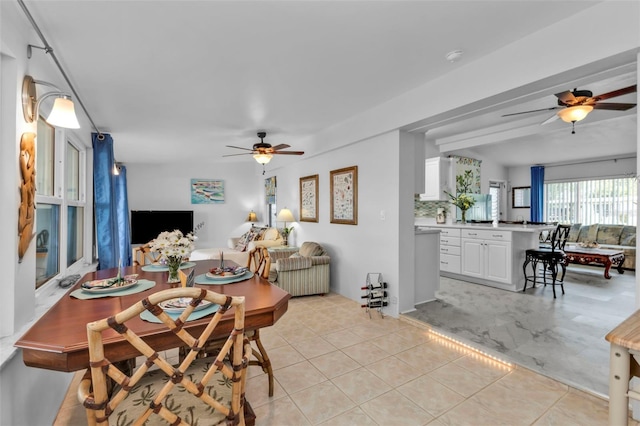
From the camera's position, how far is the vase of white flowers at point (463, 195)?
226 inches

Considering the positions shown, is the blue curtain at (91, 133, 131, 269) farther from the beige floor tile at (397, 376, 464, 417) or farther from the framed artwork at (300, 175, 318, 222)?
the beige floor tile at (397, 376, 464, 417)

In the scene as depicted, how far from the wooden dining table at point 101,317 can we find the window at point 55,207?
846 millimetres

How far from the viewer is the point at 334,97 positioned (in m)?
3.24

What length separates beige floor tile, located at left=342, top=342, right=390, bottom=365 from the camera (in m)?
2.50

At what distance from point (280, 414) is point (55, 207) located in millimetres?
2692

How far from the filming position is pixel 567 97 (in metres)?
2.79

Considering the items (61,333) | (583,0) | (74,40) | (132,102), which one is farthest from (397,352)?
(132,102)

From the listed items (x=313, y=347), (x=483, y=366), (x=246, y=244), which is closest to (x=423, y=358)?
(x=483, y=366)

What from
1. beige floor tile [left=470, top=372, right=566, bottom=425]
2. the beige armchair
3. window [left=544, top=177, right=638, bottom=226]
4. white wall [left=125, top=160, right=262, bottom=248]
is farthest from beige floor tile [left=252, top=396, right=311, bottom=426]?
window [left=544, top=177, right=638, bottom=226]

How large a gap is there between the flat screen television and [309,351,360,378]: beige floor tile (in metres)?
5.41

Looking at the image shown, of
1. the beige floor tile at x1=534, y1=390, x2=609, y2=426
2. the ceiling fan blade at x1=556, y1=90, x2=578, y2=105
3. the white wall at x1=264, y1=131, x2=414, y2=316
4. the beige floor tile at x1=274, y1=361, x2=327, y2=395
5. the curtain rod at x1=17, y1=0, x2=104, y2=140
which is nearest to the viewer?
the curtain rod at x1=17, y1=0, x2=104, y2=140

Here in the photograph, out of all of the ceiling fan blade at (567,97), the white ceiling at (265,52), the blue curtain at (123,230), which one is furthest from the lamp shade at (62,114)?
the ceiling fan blade at (567,97)

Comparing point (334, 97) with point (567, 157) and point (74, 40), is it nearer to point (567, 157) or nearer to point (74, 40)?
point (74, 40)

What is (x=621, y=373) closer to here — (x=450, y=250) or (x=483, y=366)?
(x=483, y=366)
